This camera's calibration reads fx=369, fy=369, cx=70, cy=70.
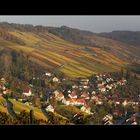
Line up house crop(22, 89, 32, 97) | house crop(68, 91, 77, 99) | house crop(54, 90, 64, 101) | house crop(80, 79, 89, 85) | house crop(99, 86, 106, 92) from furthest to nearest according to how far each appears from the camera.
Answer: house crop(80, 79, 89, 85) < house crop(99, 86, 106, 92) < house crop(68, 91, 77, 99) < house crop(54, 90, 64, 101) < house crop(22, 89, 32, 97)

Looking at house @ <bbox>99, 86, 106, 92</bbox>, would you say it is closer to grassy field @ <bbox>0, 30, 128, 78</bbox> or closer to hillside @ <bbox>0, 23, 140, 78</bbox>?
hillside @ <bbox>0, 23, 140, 78</bbox>

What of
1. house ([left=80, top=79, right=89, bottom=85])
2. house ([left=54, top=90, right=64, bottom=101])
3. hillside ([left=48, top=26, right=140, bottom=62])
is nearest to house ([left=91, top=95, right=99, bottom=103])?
house ([left=80, top=79, right=89, bottom=85])

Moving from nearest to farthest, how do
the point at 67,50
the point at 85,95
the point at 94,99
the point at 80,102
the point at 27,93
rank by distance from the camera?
the point at 80,102 → the point at 27,93 → the point at 85,95 → the point at 94,99 → the point at 67,50

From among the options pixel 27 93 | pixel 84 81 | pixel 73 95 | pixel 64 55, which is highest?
pixel 64 55

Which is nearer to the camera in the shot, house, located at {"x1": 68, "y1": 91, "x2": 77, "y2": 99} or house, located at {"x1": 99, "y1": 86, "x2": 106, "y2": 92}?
house, located at {"x1": 68, "y1": 91, "x2": 77, "y2": 99}

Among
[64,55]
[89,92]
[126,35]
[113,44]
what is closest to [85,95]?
[89,92]

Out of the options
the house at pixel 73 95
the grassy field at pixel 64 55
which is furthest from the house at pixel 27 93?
the grassy field at pixel 64 55

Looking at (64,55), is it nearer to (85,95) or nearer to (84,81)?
(84,81)
